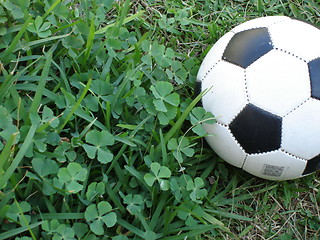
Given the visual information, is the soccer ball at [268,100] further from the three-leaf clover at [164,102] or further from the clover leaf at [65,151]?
the clover leaf at [65,151]

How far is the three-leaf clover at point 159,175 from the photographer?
223cm

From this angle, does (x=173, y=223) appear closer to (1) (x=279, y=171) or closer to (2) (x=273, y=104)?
(1) (x=279, y=171)

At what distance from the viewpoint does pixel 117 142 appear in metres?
2.36

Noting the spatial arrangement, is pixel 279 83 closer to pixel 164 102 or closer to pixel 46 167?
pixel 164 102

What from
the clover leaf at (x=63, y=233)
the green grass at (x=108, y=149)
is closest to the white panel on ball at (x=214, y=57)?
the green grass at (x=108, y=149)

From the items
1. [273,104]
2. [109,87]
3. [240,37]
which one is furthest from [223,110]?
[109,87]

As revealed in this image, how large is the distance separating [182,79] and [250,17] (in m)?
0.84

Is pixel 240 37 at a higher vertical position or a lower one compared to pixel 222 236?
higher

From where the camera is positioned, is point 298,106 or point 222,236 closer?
point 298,106

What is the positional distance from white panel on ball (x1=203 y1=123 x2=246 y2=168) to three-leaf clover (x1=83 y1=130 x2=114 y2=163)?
1.72ft

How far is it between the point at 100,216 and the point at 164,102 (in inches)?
26.0

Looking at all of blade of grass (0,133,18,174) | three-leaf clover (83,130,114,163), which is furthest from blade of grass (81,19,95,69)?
blade of grass (0,133,18,174)

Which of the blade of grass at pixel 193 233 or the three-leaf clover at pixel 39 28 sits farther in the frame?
the three-leaf clover at pixel 39 28

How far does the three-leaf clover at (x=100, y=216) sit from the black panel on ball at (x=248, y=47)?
3.11ft
